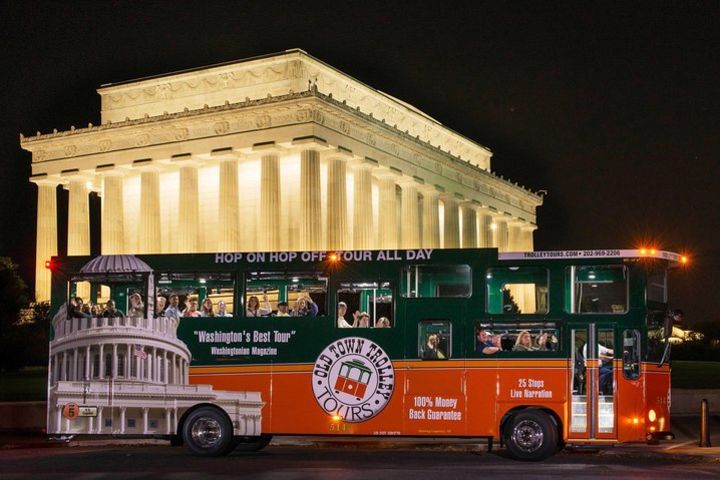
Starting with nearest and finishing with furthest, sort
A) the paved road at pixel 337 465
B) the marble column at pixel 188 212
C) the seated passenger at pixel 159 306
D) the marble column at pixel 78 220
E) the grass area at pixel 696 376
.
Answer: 1. the paved road at pixel 337 465
2. the seated passenger at pixel 159 306
3. the grass area at pixel 696 376
4. the marble column at pixel 188 212
5. the marble column at pixel 78 220

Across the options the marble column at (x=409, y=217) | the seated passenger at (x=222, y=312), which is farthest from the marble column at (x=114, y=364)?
the marble column at (x=409, y=217)

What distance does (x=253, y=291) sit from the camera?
75.0 feet

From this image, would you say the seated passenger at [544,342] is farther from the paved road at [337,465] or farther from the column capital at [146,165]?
the column capital at [146,165]

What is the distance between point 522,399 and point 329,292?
4.39 metres

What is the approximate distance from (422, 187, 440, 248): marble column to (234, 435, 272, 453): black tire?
51.7 metres

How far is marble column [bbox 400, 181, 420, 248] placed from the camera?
73375mm

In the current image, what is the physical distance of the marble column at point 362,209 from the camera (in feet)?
218

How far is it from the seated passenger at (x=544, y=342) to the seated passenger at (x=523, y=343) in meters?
0.14

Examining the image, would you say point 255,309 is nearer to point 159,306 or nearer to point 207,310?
point 207,310

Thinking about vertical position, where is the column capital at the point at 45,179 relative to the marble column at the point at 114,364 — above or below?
above

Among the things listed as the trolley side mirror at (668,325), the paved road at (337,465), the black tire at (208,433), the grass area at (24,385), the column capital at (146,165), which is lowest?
the grass area at (24,385)

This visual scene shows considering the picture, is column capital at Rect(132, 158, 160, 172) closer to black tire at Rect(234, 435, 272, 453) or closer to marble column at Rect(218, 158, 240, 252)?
marble column at Rect(218, 158, 240, 252)

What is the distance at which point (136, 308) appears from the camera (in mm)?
22984

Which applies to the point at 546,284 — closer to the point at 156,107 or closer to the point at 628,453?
the point at 628,453
